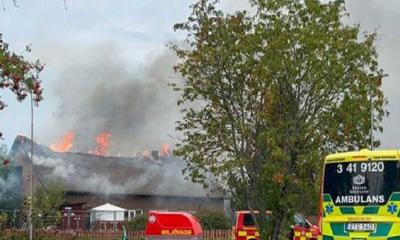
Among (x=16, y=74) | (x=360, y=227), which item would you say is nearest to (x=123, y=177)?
(x=360, y=227)

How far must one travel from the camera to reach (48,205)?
121 feet

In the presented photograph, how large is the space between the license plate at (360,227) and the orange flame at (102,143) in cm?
3955

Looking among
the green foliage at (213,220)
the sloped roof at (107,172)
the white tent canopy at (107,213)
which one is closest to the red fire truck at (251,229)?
the green foliage at (213,220)

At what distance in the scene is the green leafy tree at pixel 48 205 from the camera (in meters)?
33.0

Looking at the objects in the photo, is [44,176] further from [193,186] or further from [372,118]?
[372,118]

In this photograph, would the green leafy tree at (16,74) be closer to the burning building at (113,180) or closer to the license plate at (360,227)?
the license plate at (360,227)

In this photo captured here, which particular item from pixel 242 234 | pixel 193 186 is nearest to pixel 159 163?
pixel 193 186

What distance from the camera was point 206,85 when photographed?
62.1 feet

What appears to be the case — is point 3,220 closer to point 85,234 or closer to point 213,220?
point 85,234

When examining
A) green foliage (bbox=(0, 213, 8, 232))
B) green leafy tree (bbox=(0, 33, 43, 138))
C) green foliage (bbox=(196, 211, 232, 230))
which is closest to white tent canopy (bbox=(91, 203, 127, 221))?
green foliage (bbox=(196, 211, 232, 230))

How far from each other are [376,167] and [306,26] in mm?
5254

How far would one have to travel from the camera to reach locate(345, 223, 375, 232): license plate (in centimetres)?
1412

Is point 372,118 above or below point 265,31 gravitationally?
below

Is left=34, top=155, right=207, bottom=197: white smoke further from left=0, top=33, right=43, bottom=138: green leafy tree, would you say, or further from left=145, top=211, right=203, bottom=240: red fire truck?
left=0, top=33, right=43, bottom=138: green leafy tree
